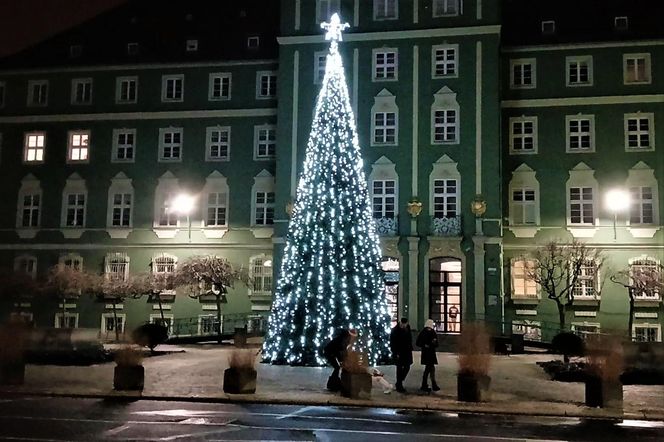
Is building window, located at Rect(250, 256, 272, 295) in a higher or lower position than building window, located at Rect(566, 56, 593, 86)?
lower

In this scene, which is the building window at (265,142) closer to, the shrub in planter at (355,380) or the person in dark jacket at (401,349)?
the person in dark jacket at (401,349)

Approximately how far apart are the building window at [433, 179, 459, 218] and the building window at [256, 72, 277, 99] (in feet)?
37.5

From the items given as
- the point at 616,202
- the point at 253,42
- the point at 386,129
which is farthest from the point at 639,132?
the point at 253,42

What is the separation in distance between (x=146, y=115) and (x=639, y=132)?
2759 cm

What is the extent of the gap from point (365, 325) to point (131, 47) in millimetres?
29908

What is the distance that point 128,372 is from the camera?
1897 centimetres

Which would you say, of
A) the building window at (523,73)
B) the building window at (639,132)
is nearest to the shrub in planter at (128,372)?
the building window at (523,73)

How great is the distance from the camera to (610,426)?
49.5 ft

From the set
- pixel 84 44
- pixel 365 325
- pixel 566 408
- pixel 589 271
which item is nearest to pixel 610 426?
pixel 566 408

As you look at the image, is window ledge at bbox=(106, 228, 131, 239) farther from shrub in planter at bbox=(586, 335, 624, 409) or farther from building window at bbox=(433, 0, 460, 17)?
shrub in planter at bbox=(586, 335, 624, 409)

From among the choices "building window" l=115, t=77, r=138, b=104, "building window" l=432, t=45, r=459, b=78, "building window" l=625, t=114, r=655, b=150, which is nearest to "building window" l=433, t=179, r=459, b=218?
"building window" l=432, t=45, r=459, b=78

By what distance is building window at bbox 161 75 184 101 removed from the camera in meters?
45.8

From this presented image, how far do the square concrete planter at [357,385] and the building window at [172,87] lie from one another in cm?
3085

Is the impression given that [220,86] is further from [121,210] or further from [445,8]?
[445,8]
